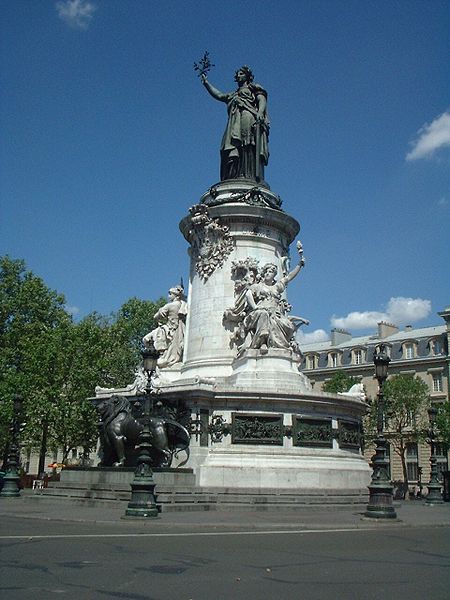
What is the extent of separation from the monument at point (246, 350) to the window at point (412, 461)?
42122 millimetres

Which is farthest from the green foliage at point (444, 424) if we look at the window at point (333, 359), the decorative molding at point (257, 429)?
the decorative molding at point (257, 429)

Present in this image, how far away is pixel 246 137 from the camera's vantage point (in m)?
30.8

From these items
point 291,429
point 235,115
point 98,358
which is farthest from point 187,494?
point 98,358

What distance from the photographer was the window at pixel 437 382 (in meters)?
68.8

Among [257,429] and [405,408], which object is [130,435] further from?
[405,408]

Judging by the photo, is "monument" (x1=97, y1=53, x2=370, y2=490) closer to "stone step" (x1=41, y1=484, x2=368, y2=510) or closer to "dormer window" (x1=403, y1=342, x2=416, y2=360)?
"stone step" (x1=41, y1=484, x2=368, y2=510)

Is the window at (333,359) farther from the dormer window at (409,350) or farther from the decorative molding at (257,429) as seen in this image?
the decorative molding at (257,429)

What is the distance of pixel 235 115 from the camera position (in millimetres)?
31109

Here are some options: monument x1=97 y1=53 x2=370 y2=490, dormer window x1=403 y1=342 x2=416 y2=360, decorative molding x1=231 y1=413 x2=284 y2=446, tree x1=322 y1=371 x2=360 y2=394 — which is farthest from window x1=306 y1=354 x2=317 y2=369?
decorative molding x1=231 y1=413 x2=284 y2=446

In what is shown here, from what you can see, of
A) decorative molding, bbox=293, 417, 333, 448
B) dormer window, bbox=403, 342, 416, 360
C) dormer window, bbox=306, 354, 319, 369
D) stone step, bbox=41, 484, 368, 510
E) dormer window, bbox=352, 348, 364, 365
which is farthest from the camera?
dormer window, bbox=306, 354, 319, 369

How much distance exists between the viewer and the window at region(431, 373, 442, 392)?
226 ft

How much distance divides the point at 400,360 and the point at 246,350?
50827mm

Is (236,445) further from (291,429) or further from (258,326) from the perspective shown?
(258,326)

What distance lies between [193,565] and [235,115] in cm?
2426
